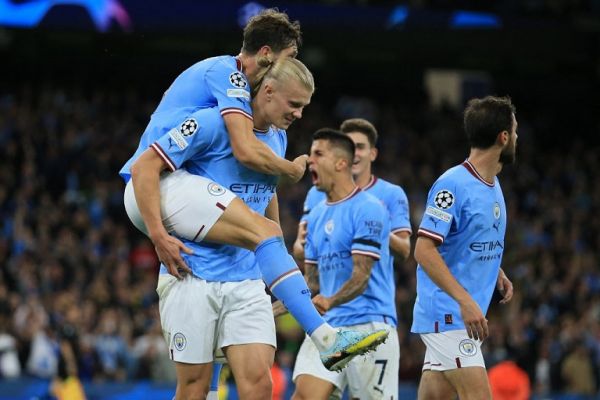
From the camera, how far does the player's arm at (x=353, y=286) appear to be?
771 centimetres

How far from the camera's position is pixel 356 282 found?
781 cm

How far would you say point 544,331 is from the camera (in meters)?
18.0

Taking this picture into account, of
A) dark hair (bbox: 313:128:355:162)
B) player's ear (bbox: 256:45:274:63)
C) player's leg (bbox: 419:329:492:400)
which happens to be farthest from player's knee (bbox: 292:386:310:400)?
player's ear (bbox: 256:45:274:63)

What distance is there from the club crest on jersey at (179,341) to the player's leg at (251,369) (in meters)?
0.24

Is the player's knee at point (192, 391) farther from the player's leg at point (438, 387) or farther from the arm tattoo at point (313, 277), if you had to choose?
the arm tattoo at point (313, 277)

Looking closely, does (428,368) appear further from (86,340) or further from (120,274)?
(120,274)

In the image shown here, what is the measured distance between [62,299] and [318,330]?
32.6 ft

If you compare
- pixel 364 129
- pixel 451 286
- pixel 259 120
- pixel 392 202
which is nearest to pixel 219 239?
pixel 259 120

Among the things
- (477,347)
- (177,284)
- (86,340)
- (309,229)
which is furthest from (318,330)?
(86,340)

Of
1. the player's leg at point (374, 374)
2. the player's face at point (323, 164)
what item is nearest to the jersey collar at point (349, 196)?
the player's face at point (323, 164)

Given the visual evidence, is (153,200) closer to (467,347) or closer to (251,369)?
(251,369)

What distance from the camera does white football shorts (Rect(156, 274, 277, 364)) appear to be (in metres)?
6.06

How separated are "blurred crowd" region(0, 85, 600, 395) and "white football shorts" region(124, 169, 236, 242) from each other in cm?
818

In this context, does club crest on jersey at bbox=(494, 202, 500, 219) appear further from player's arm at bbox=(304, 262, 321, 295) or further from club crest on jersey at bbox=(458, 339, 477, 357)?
player's arm at bbox=(304, 262, 321, 295)
